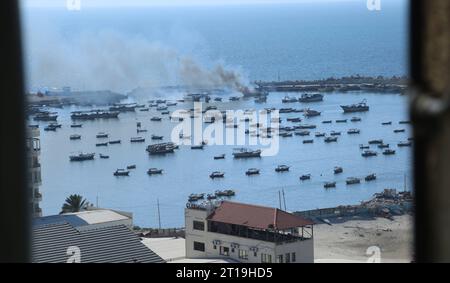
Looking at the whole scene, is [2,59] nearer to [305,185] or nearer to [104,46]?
[305,185]

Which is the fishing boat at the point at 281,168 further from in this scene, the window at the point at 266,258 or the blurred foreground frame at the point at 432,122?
the blurred foreground frame at the point at 432,122

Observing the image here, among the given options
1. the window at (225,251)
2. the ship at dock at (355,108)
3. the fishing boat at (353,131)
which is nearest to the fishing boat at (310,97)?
the ship at dock at (355,108)

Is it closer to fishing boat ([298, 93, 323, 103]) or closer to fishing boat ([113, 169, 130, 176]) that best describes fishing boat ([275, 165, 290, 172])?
fishing boat ([113, 169, 130, 176])

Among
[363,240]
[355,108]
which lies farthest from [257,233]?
[355,108]

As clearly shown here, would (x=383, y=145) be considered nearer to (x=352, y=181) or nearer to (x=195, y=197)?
(x=352, y=181)

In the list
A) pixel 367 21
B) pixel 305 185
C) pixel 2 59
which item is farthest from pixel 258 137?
pixel 2 59
